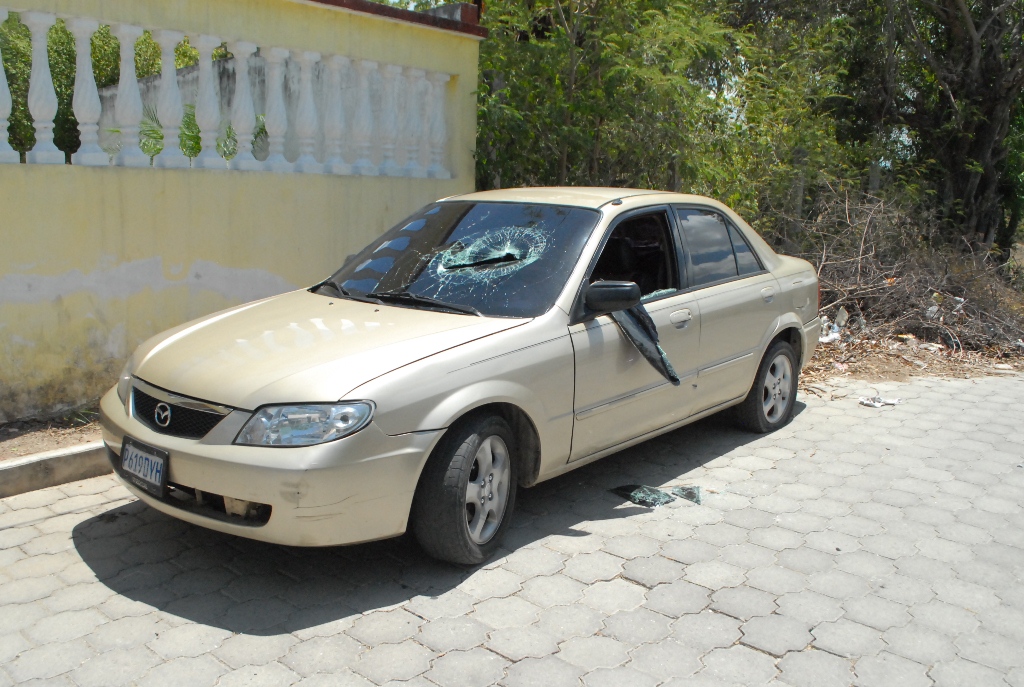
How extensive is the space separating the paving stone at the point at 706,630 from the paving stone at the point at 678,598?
6 centimetres

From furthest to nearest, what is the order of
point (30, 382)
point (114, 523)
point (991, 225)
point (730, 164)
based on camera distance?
point (991, 225) < point (730, 164) < point (30, 382) < point (114, 523)

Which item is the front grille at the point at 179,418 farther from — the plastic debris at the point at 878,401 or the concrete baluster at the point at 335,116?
the plastic debris at the point at 878,401

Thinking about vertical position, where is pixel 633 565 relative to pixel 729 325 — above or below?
below

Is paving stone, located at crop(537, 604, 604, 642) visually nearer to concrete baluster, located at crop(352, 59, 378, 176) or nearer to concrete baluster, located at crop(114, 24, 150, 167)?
concrete baluster, located at crop(114, 24, 150, 167)

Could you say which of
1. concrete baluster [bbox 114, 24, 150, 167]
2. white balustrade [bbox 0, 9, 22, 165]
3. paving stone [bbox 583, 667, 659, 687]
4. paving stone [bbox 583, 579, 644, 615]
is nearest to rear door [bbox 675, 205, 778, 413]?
paving stone [bbox 583, 579, 644, 615]

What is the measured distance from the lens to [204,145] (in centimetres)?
607

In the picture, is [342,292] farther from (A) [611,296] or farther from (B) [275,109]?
(B) [275,109]

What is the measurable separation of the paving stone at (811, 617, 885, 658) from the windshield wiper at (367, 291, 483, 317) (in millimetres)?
2034

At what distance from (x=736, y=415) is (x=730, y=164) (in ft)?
13.5

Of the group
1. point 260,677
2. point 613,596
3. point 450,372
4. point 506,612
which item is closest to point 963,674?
point 613,596

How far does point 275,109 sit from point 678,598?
427cm

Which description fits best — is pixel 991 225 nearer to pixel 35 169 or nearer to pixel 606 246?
pixel 606 246

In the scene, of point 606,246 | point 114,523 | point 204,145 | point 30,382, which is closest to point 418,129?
point 204,145

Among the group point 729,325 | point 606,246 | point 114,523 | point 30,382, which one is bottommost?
point 114,523
